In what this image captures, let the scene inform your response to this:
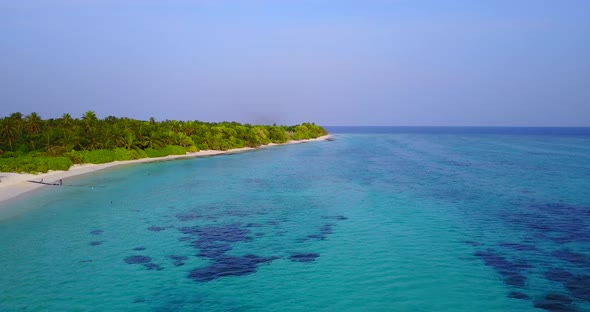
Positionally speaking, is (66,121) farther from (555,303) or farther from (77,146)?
(555,303)

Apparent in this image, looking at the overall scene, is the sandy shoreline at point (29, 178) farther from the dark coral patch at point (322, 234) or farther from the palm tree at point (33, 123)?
the dark coral patch at point (322, 234)

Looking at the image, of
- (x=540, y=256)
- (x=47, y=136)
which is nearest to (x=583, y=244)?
(x=540, y=256)

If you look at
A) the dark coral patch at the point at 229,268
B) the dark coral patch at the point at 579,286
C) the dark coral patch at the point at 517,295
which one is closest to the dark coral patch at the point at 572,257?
the dark coral patch at the point at 579,286

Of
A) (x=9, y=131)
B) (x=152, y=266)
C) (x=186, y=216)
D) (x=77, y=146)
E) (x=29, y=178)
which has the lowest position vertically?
(x=152, y=266)

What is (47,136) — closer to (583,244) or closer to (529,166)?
(583,244)

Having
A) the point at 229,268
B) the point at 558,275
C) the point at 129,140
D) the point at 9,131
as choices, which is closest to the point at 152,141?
the point at 129,140

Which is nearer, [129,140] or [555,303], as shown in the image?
[555,303]
